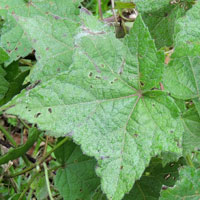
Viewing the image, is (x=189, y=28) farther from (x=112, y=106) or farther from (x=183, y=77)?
(x=112, y=106)

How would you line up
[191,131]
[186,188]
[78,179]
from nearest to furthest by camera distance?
[186,188], [191,131], [78,179]

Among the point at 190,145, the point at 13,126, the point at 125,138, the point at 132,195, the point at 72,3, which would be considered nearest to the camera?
the point at 125,138

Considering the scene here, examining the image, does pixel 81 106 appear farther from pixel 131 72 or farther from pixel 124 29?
pixel 124 29

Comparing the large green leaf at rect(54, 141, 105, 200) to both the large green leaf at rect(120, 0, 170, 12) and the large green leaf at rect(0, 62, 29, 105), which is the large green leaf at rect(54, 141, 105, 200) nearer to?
the large green leaf at rect(0, 62, 29, 105)

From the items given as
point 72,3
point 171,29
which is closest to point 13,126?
point 72,3

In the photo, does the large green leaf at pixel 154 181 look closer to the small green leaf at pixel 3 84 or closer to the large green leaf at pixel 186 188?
the large green leaf at pixel 186 188

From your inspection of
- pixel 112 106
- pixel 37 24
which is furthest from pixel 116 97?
pixel 37 24

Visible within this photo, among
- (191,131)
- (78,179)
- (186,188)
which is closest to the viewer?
(186,188)

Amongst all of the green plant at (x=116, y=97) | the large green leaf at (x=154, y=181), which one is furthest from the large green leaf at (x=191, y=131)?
the large green leaf at (x=154, y=181)
